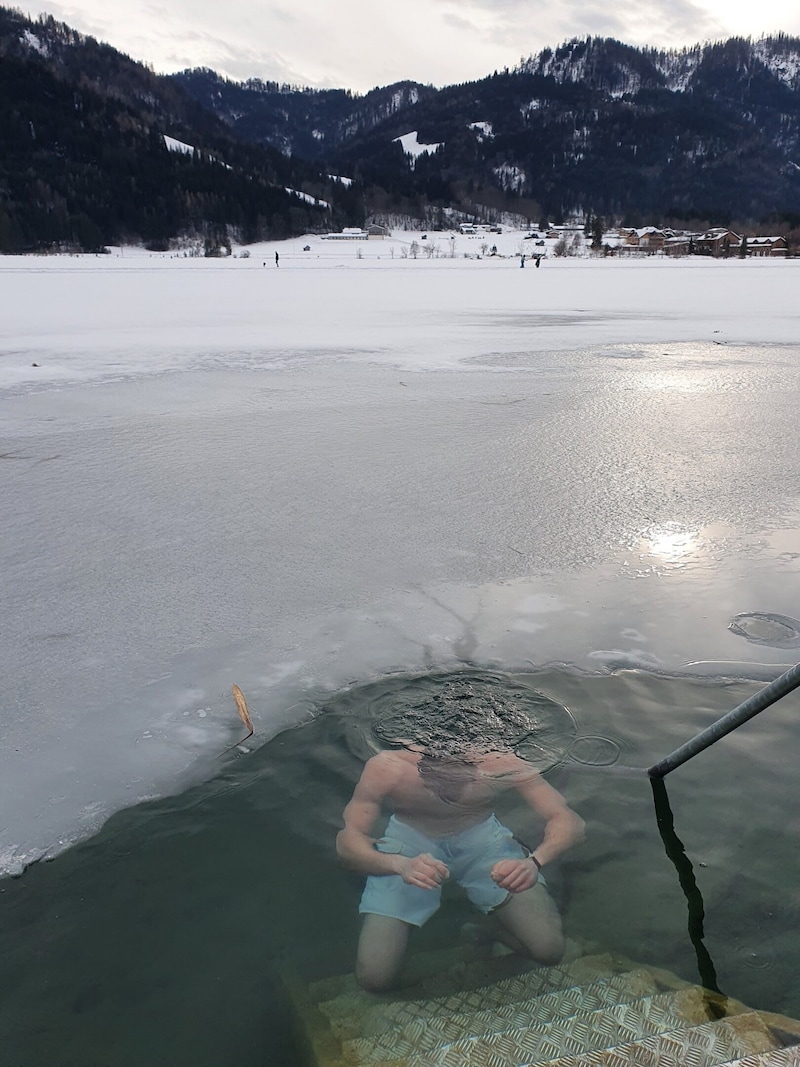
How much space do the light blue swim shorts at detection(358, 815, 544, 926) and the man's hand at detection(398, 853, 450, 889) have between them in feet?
0.06

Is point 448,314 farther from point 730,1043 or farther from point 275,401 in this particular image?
point 730,1043

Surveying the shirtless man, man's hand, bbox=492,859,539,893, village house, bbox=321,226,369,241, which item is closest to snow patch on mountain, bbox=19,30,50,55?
village house, bbox=321,226,369,241

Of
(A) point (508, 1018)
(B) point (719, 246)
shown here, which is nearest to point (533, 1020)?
(A) point (508, 1018)

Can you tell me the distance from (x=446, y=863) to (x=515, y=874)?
0.23 m

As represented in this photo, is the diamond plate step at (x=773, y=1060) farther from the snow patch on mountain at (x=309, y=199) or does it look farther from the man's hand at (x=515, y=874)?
the snow patch on mountain at (x=309, y=199)

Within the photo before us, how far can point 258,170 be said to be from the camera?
109 meters

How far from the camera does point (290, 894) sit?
6.96 ft

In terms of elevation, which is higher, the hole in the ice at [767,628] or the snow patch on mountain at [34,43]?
the snow patch on mountain at [34,43]

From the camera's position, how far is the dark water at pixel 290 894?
1799 millimetres

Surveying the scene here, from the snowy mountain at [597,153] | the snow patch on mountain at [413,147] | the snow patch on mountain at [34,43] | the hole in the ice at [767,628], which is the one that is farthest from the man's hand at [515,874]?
the snow patch on mountain at [34,43]

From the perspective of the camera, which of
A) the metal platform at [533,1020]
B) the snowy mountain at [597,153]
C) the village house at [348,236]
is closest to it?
the metal platform at [533,1020]

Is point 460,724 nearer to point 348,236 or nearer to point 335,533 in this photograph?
point 335,533

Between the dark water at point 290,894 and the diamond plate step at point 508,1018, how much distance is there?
138mm

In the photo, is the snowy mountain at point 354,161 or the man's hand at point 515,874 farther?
the snowy mountain at point 354,161
